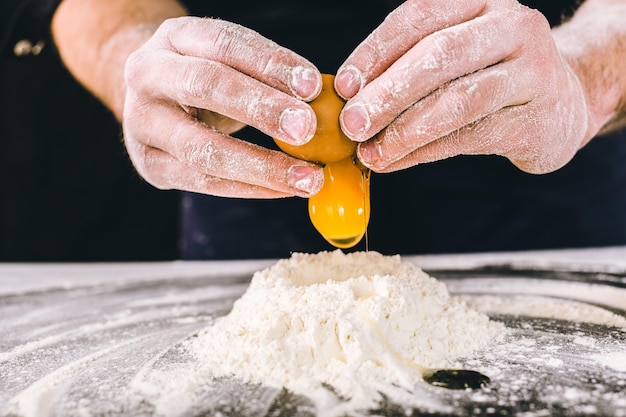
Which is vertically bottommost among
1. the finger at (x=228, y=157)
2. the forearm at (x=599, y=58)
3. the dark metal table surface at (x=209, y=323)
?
the dark metal table surface at (x=209, y=323)

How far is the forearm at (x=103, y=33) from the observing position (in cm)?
142

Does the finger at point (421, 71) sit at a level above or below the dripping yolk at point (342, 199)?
above

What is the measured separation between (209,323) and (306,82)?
1.70ft

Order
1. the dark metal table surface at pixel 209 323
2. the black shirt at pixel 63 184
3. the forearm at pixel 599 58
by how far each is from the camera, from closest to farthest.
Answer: the dark metal table surface at pixel 209 323, the forearm at pixel 599 58, the black shirt at pixel 63 184

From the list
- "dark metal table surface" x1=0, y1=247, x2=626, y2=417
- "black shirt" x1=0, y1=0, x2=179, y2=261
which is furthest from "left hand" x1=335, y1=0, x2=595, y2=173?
"black shirt" x1=0, y1=0, x2=179, y2=261

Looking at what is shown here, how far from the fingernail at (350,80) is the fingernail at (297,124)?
0.21 feet

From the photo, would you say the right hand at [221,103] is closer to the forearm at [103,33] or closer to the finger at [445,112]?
the finger at [445,112]

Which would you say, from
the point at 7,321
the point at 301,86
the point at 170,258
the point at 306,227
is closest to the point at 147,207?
the point at 170,258

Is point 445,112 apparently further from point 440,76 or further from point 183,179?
point 183,179

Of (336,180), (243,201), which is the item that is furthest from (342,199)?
(243,201)

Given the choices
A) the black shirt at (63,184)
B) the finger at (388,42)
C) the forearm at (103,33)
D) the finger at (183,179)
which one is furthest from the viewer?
the black shirt at (63,184)

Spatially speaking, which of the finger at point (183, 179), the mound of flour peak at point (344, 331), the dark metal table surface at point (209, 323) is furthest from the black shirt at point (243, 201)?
the mound of flour peak at point (344, 331)

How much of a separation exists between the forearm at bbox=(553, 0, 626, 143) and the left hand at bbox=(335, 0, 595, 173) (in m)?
0.40

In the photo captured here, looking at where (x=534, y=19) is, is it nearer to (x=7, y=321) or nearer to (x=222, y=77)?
(x=222, y=77)
